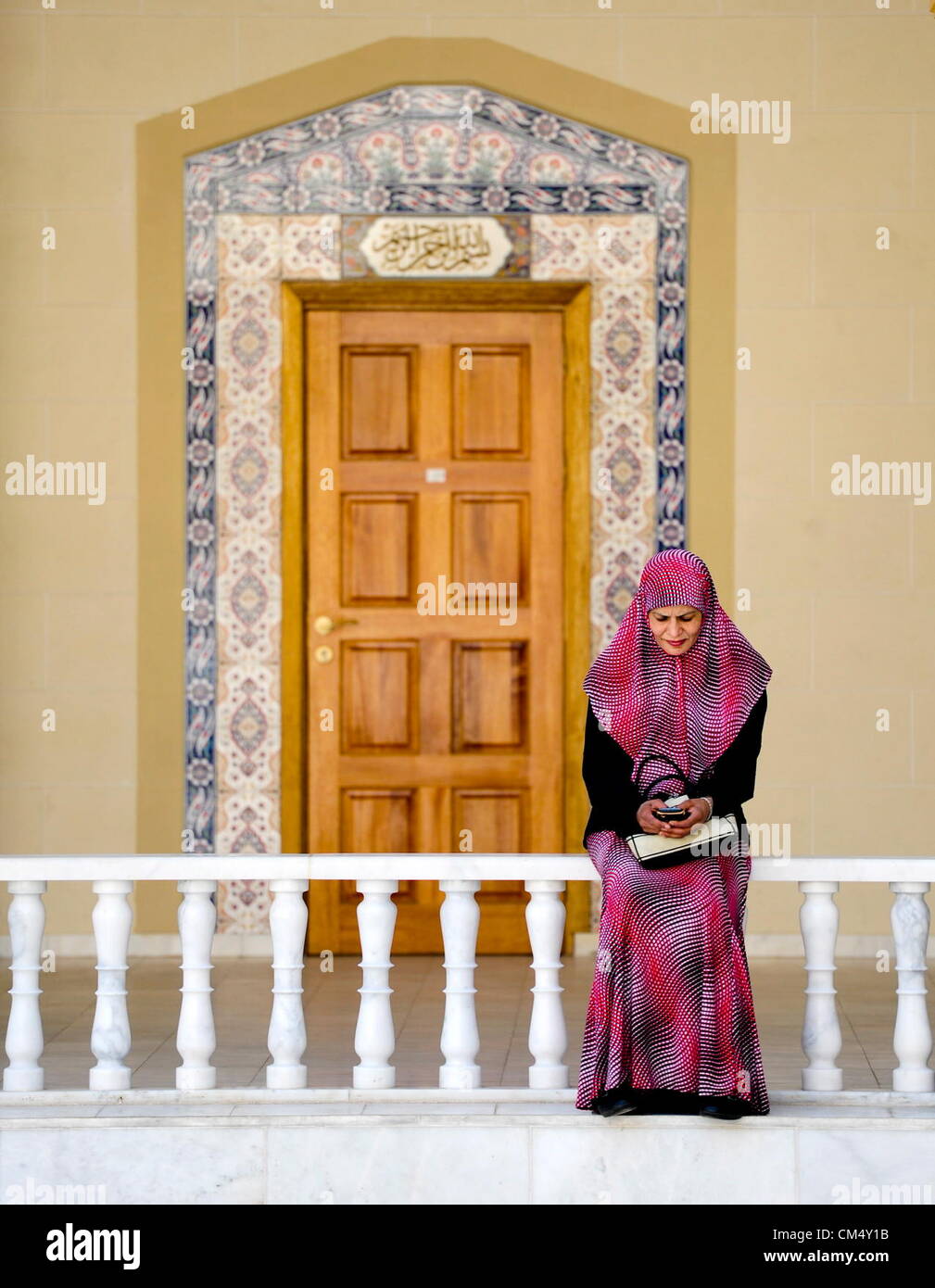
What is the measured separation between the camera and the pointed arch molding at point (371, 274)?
5.73 m

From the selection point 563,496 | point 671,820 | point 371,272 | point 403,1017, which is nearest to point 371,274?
point 371,272

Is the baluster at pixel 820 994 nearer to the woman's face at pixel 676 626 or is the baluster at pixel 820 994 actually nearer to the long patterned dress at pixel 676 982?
the long patterned dress at pixel 676 982

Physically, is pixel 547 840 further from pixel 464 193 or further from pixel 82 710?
pixel 464 193

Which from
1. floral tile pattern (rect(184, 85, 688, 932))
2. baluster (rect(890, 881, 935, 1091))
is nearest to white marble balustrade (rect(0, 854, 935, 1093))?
baluster (rect(890, 881, 935, 1091))

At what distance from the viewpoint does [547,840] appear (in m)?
5.79

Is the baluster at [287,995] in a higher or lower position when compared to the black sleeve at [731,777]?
lower

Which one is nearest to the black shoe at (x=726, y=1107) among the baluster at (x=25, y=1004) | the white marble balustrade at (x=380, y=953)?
the white marble balustrade at (x=380, y=953)

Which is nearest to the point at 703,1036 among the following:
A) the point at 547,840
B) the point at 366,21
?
the point at 547,840

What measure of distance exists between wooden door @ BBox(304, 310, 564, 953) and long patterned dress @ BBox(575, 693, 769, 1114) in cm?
246

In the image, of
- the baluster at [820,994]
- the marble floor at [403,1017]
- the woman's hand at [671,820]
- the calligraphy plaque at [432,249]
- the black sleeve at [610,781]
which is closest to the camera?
the woman's hand at [671,820]

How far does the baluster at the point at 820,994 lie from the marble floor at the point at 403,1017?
0.16 meters

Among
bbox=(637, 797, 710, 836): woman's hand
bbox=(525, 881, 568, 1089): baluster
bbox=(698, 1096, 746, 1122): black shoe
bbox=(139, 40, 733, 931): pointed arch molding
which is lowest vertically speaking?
bbox=(698, 1096, 746, 1122): black shoe

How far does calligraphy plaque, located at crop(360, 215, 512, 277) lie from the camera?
18.7ft

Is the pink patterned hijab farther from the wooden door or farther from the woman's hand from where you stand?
the wooden door
